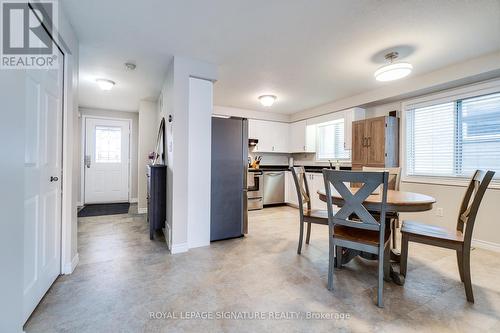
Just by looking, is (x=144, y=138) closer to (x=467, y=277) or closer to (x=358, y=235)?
(x=358, y=235)

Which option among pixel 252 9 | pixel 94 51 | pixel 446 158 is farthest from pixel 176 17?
pixel 446 158

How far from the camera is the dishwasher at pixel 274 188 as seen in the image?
529 cm

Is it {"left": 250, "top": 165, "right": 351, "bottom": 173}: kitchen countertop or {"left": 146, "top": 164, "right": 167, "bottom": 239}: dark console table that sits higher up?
{"left": 250, "top": 165, "right": 351, "bottom": 173}: kitchen countertop

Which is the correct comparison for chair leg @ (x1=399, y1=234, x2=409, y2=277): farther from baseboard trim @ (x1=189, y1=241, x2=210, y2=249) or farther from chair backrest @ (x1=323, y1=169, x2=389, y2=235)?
baseboard trim @ (x1=189, y1=241, x2=210, y2=249)

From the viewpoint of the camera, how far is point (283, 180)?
555cm

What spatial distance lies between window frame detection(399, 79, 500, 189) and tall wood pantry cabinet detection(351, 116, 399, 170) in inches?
3.8

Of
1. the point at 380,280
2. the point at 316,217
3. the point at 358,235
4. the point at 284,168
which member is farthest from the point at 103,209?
the point at 380,280

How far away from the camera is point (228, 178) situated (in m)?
3.06

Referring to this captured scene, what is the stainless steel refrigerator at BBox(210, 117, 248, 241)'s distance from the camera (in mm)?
2973

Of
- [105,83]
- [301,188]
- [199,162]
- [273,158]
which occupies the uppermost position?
[105,83]

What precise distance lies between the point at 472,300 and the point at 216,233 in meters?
2.51

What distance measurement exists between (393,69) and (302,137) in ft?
9.92

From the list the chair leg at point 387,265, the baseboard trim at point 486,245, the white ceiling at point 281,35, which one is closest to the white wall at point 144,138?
the white ceiling at point 281,35

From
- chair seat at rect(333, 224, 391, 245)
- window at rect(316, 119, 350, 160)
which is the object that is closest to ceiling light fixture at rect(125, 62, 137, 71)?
chair seat at rect(333, 224, 391, 245)
